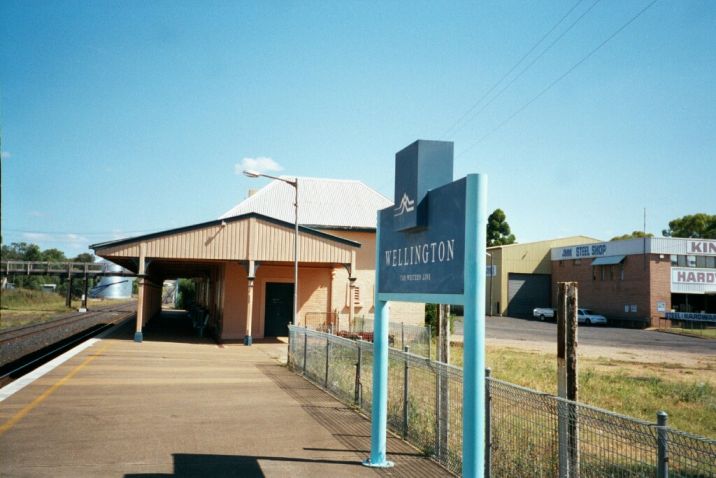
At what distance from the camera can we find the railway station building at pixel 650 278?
51531mm

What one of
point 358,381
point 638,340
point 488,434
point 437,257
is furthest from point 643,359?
point 437,257

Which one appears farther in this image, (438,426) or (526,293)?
(526,293)

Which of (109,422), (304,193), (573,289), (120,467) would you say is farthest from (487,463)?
(304,193)

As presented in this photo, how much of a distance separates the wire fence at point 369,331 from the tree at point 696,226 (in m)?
80.2

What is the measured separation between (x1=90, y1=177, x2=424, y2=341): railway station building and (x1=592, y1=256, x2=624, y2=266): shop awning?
1070 inches

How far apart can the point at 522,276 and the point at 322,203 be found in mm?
34892

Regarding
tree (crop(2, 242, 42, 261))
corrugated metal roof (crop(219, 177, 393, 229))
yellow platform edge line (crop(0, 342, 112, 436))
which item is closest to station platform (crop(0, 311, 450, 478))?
yellow platform edge line (crop(0, 342, 112, 436))

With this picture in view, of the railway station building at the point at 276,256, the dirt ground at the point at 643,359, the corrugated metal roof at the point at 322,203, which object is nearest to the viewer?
the dirt ground at the point at 643,359

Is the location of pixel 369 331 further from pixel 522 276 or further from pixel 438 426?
pixel 522 276

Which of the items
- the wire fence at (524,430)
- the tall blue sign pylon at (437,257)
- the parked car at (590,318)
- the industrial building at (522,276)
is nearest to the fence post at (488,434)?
the wire fence at (524,430)

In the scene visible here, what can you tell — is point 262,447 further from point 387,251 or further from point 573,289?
→ point 573,289

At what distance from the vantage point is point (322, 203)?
119 ft

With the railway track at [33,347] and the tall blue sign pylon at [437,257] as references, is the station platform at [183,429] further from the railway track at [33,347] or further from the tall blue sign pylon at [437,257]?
the railway track at [33,347]

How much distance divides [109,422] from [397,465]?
4.74m
